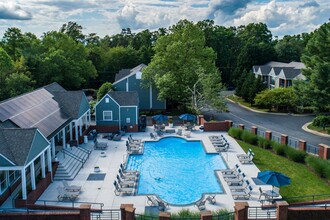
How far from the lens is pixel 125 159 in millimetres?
28156

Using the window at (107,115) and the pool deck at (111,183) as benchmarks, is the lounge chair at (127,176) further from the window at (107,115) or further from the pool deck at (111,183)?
the window at (107,115)

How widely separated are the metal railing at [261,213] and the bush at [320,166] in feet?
23.2

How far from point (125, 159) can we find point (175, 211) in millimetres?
10359

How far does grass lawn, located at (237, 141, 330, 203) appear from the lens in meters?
21.1

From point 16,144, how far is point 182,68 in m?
30.5

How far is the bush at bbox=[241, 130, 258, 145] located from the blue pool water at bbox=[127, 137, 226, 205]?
4400mm

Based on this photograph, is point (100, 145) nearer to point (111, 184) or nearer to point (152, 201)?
point (111, 184)

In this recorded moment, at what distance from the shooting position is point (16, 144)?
19062mm

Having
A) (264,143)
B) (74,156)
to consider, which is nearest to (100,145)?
(74,156)

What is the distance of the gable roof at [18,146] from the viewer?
18281mm

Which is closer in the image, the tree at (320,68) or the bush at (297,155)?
the bush at (297,155)

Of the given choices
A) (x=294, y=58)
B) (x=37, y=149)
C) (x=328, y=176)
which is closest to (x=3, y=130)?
(x=37, y=149)

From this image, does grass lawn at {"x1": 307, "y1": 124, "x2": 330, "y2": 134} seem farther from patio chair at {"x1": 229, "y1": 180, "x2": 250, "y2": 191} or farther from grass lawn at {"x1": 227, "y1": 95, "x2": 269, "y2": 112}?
patio chair at {"x1": 229, "y1": 180, "x2": 250, "y2": 191}

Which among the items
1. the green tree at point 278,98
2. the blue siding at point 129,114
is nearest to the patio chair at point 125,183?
the blue siding at point 129,114
